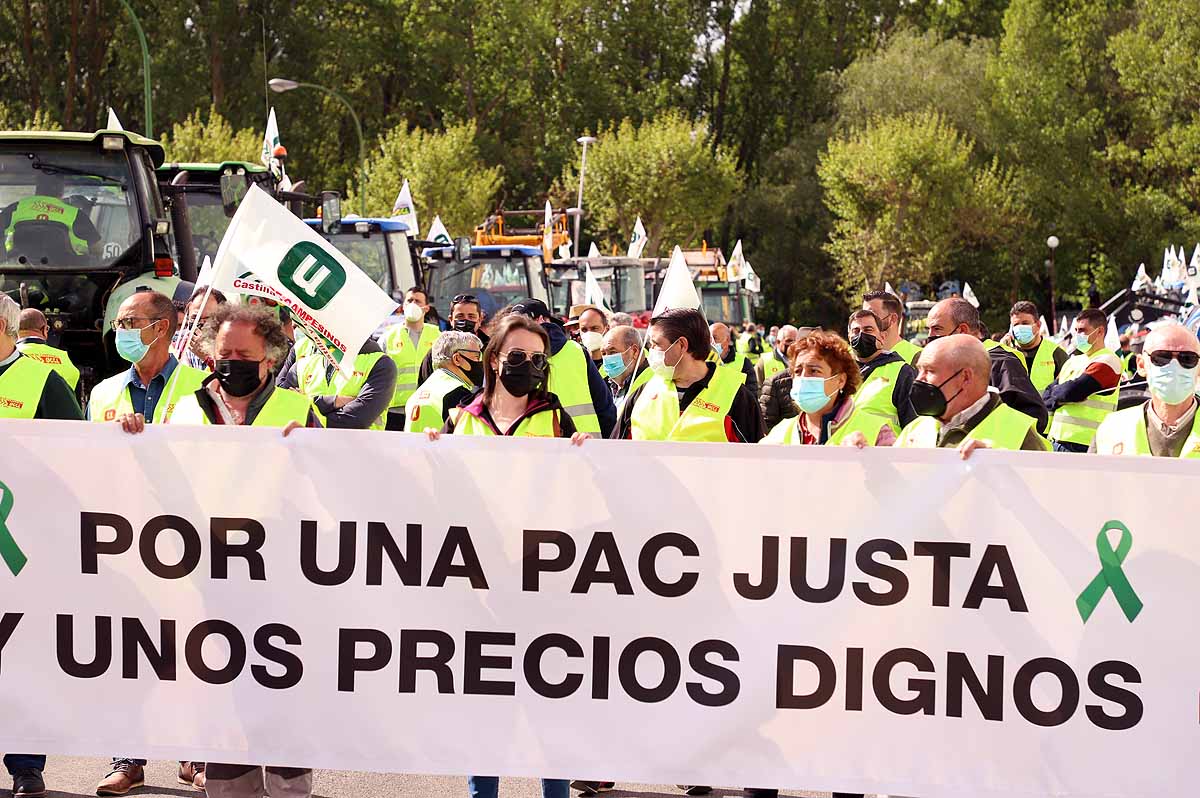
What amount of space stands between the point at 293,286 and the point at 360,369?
1.94m

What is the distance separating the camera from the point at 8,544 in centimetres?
494

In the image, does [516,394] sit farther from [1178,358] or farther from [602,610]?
[1178,358]

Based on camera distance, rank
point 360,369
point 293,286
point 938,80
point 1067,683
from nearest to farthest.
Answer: point 1067,683 → point 293,286 → point 360,369 → point 938,80

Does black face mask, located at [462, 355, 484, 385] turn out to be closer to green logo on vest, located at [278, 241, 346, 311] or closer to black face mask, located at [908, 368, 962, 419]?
green logo on vest, located at [278, 241, 346, 311]

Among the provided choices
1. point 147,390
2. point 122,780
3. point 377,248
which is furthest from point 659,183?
point 122,780

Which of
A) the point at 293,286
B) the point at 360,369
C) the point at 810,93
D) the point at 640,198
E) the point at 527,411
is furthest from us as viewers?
the point at 810,93

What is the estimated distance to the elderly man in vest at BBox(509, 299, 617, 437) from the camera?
6.96 meters

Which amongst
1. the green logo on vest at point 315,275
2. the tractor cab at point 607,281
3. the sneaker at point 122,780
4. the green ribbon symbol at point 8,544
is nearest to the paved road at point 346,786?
the sneaker at point 122,780

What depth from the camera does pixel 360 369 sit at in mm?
7938

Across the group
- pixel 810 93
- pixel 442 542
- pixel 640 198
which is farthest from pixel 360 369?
pixel 810 93

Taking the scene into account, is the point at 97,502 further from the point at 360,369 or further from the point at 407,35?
the point at 407,35

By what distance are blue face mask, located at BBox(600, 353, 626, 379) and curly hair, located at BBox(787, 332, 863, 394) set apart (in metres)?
3.07

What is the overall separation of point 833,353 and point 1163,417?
3.80 feet

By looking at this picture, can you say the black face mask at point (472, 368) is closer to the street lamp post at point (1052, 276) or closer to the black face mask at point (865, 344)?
the black face mask at point (865, 344)
